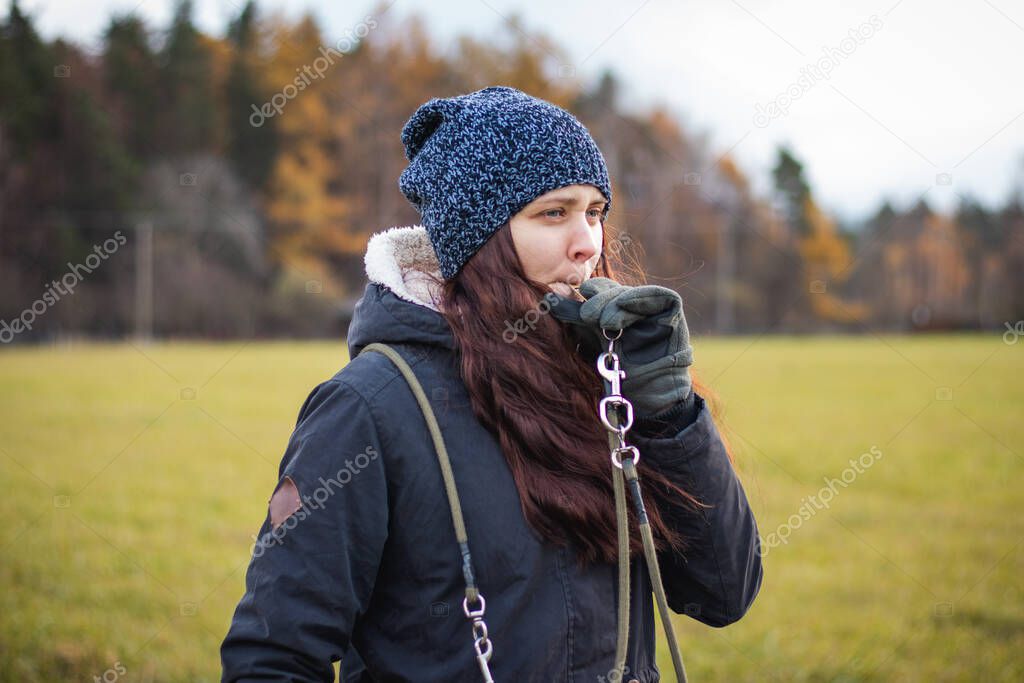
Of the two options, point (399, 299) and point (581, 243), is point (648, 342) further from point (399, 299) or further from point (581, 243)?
point (399, 299)

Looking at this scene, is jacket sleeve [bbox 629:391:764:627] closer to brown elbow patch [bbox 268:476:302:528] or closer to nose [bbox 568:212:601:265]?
nose [bbox 568:212:601:265]

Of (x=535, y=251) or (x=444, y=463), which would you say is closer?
(x=444, y=463)

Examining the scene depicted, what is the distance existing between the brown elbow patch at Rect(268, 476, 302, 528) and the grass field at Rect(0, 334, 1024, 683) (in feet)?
1.48

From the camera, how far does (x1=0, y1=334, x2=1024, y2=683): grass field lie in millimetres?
5156

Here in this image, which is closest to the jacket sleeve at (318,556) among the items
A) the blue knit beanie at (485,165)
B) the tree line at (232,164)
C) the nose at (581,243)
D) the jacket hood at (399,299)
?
the jacket hood at (399,299)

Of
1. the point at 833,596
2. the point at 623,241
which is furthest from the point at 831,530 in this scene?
the point at 623,241

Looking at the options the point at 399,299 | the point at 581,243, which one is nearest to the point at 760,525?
the point at 581,243

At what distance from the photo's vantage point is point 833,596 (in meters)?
6.33

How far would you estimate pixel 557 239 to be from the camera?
1927mm

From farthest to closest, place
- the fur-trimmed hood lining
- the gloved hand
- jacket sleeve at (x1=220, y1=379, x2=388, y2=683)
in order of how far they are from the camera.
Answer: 1. the fur-trimmed hood lining
2. the gloved hand
3. jacket sleeve at (x1=220, y1=379, x2=388, y2=683)

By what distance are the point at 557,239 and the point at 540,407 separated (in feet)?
1.21

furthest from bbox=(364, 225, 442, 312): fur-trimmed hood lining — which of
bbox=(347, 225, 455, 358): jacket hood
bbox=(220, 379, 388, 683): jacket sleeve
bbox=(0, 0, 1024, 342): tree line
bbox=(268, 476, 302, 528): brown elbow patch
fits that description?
bbox=(0, 0, 1024, 342): tree line

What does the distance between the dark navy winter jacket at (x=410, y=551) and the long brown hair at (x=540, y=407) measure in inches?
1.4

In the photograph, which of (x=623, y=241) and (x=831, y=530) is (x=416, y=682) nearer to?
(x=623, y=241)
